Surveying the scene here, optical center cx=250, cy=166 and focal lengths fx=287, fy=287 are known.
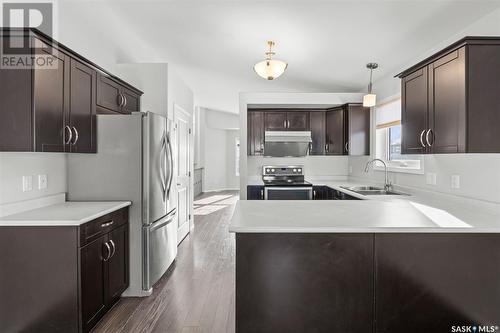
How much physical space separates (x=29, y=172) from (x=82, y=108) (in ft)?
2.11

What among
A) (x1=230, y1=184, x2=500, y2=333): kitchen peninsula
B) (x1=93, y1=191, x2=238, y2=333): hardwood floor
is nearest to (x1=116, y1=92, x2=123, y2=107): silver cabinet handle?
→ (x1=93, y1=191, x2=238, y2=333): hardwood floor

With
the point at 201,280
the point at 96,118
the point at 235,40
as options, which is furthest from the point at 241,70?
the point at 201,280

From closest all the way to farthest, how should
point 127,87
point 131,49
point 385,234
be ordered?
point 385,234
point 127,87
point 131,49

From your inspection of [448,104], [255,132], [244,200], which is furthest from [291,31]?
[255,132]

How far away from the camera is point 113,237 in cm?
238

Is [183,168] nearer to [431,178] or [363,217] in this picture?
[363,217]

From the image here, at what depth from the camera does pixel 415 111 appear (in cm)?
260

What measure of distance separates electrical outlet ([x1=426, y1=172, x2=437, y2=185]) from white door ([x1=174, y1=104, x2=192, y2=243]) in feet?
10.2

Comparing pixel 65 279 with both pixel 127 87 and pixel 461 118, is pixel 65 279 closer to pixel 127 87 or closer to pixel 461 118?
pixel 127 87

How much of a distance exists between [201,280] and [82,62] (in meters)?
2.35

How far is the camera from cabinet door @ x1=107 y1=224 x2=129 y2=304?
234 centimetres

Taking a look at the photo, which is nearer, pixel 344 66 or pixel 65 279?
pixel 65 279

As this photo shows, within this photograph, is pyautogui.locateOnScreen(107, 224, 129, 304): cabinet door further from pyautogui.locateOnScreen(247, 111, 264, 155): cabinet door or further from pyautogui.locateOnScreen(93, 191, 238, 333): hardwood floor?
pyautogui.locateOnScreen(247, 111, 264, 155): cabinet door

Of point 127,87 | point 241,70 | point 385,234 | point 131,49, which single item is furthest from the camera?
point 241,70
